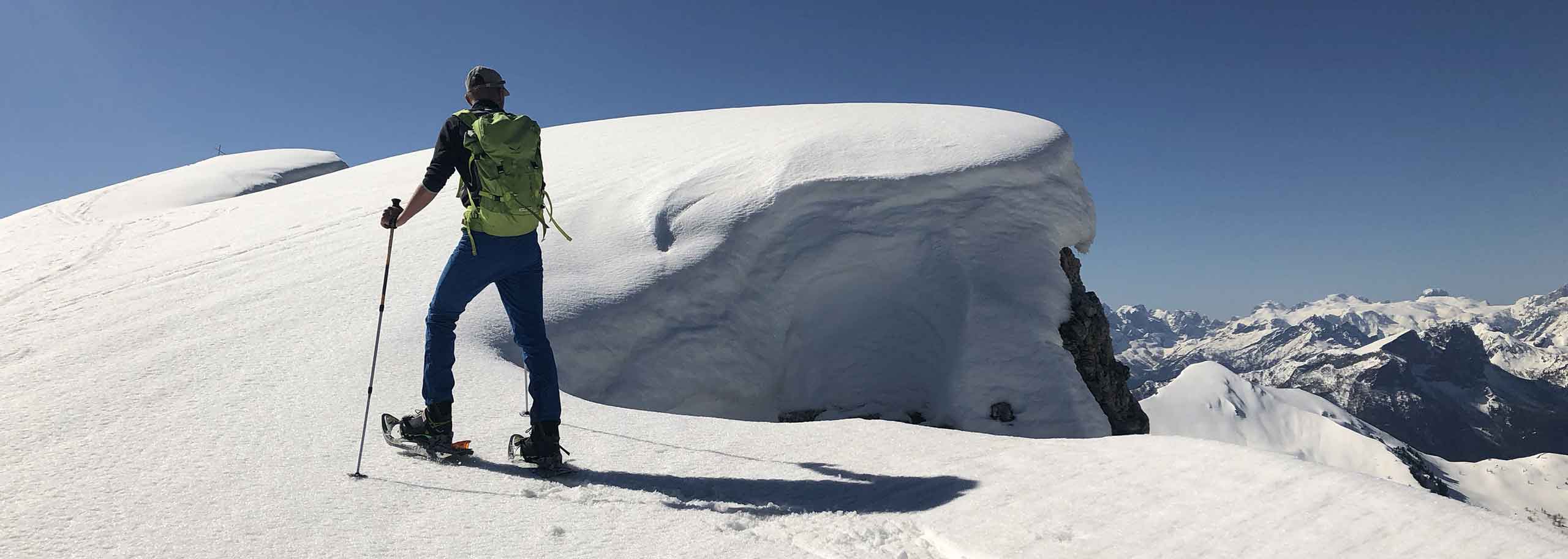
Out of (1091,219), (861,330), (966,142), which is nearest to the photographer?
(861,330)

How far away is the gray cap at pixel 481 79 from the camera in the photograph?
472cm

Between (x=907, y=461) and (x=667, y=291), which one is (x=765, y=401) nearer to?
(x=667, y=291)

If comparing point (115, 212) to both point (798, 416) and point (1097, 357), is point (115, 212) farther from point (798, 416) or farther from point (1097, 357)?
point (1097, 357)

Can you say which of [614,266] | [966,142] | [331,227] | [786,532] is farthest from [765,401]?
[331,227]

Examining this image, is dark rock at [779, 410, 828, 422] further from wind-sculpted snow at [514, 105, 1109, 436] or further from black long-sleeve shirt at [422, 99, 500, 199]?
black long-sleeve shirt at [422, 99, 500, 199]

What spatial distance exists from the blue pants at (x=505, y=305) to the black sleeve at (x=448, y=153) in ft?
1.23

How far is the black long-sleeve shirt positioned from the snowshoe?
1437mm

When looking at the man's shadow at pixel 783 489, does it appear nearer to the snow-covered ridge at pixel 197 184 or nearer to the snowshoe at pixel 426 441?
the snowshoe at pixel 426 441

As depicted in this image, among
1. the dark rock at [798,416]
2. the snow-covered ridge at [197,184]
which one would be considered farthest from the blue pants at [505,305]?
the snow-covered ridge at [197,184]

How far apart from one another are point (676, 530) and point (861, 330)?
8026mm

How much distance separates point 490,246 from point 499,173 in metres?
0.45

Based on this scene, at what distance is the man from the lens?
448 cm

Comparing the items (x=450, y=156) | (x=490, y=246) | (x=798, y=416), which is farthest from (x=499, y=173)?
(x=798, y=416)

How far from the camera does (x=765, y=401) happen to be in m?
9.83
